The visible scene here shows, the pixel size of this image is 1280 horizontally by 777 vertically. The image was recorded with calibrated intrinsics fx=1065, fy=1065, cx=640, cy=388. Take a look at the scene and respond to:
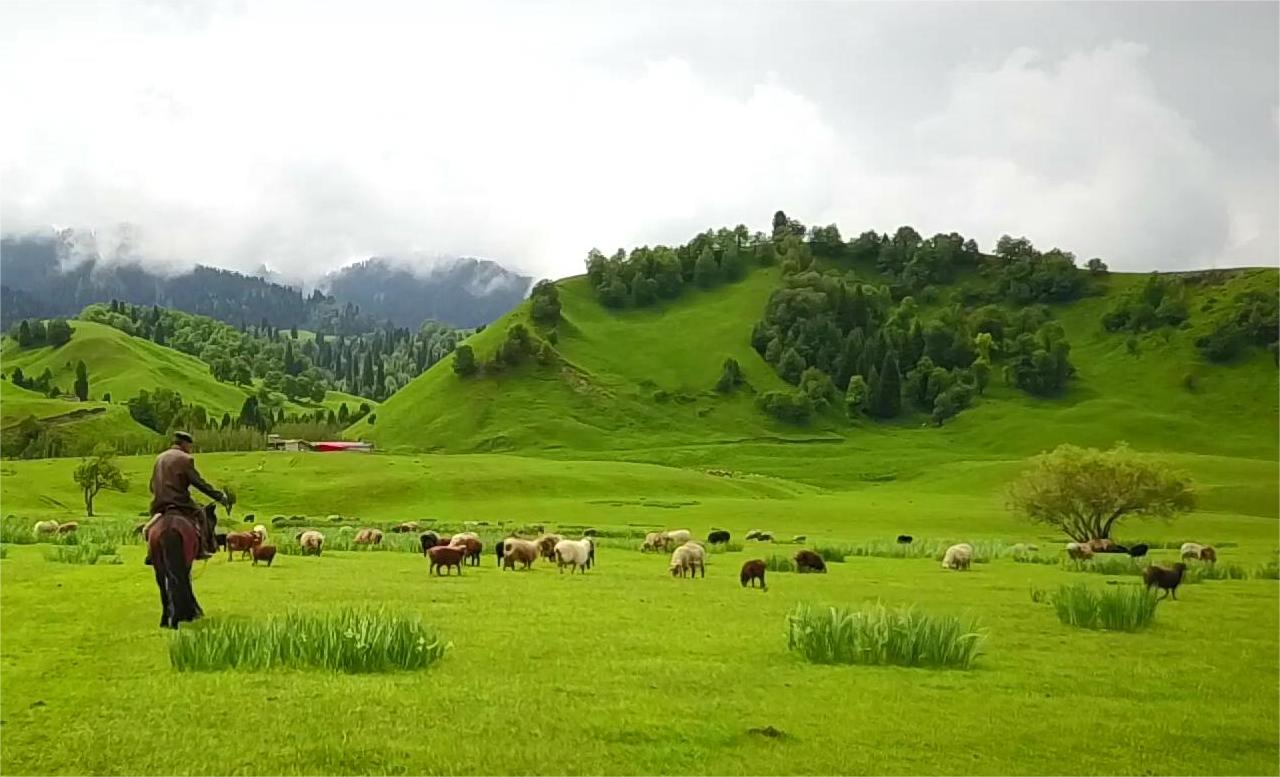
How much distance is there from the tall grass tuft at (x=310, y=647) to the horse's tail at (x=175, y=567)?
8.67 ft

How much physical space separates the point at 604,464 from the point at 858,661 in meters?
93.3

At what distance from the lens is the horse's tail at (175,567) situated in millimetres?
17609

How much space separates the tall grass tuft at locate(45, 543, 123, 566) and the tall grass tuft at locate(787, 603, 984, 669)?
75.2 ft

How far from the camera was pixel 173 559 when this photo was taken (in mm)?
17641

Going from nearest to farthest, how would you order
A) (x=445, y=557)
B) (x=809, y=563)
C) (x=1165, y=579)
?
(x=1165, y=579)
(x=445, y=557)
(x=809, y=563)

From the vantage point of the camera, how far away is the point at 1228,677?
1628 cm

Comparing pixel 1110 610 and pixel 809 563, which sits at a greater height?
pixel 1110 610

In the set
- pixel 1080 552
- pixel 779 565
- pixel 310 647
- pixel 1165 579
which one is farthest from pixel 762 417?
pixel 310 647

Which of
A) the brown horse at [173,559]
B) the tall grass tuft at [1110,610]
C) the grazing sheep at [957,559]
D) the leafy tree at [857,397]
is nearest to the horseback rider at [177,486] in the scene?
the brown horse at [173,559]

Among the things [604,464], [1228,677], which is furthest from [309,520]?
[1228,677]

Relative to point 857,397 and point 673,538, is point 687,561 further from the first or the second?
point 857,397

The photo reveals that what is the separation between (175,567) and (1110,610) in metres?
17.3

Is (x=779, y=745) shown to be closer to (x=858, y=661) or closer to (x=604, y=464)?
(x=858, y=661)

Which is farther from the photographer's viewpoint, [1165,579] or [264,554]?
[264,554]
